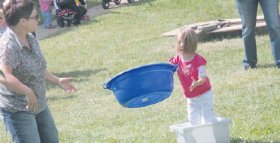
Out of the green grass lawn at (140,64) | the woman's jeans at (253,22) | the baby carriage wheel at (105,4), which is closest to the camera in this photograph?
the green grass lawn at (140,64)

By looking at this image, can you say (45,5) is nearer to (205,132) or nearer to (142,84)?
(205,132)

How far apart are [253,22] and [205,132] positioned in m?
3.65

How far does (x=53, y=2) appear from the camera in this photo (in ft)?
71.9

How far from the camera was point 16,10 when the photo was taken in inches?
204

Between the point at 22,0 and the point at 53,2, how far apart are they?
16872 mm

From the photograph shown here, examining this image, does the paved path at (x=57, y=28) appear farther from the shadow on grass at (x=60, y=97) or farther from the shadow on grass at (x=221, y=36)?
the shadow on grass at (x=60, y=97)

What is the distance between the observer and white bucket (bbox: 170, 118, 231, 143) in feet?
20.2

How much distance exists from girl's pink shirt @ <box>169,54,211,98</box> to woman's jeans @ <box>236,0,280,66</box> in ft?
11.5

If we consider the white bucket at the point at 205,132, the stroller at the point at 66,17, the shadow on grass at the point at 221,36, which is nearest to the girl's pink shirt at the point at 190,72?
the white bucket at the point at 205,132

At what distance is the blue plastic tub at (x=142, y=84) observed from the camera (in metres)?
5.64

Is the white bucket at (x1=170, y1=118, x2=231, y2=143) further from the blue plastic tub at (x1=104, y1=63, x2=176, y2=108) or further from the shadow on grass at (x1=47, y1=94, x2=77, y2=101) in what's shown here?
the shadow on grass at (x1=47, y1=94, x2=77, y2=101)

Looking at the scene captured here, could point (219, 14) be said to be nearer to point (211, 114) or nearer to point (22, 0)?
point (211, 114)

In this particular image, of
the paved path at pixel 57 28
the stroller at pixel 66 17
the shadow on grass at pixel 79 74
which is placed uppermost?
the shadow on grass at pixel 79 74

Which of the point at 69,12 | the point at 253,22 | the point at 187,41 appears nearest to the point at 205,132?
the point at 187,41
